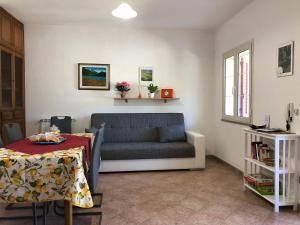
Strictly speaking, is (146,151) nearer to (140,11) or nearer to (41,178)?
(140,11)

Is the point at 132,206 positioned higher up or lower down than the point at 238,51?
lower down

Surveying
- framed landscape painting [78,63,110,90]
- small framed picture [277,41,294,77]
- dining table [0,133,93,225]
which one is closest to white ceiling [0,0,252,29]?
framed landscape painting [78,63,110,90]

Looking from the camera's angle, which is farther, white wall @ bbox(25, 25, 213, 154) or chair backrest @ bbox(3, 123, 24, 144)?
white wall @ bbox(25, 25, 213, 154)

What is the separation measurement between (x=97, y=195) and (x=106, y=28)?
3132 millimetres

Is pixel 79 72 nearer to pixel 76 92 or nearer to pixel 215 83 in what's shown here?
pixel 76 92

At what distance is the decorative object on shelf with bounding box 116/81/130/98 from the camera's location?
4.84 meters

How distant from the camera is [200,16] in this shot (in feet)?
14.1

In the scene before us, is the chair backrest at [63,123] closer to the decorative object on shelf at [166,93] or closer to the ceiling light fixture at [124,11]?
the decorative object on shelf at [166,93]

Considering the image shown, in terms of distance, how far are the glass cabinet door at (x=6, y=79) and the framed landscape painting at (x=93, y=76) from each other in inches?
45.5

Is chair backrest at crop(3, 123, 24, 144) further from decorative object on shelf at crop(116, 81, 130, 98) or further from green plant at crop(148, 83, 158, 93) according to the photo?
green plant at crop(148, 83, 158, 93)

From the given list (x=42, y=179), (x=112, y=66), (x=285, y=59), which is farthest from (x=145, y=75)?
(x=42, y=179)

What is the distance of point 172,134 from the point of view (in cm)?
458

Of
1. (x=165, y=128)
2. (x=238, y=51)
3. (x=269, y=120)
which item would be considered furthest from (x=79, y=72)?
(x=269, y=120)

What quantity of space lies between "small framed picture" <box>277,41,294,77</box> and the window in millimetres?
710
